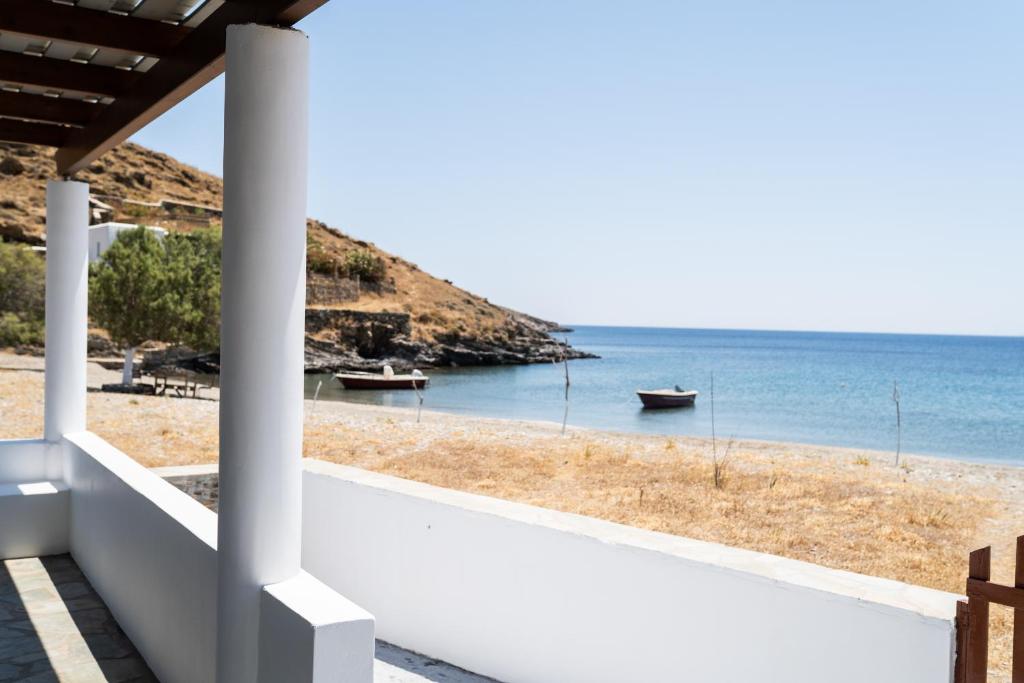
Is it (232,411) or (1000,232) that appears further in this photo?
(1000,232)

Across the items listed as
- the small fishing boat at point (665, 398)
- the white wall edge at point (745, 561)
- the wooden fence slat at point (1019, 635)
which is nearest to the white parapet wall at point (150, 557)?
the white wall edge at point (745, 561)

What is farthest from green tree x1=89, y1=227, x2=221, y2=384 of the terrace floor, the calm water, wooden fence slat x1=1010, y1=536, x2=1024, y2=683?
wooden fence slat x1=1010, y1=536, x2=1024, y2=683

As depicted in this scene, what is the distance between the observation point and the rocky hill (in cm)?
4388

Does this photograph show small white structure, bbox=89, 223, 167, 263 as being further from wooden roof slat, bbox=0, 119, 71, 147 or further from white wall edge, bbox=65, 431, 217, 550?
white wall edge, bbox=65, 431, 217, 550

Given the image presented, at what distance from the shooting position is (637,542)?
325 centimetres

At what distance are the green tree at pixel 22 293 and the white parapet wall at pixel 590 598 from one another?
24684 millimetres

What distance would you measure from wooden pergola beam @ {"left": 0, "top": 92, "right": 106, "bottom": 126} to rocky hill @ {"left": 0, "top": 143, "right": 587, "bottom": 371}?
37.4 metres

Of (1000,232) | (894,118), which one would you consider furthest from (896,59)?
(1000,232)

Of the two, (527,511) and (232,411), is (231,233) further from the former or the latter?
(527,511)

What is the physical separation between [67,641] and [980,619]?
3.40 metres

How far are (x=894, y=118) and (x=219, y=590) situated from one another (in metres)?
66.4

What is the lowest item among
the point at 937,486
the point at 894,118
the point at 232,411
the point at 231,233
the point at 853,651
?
the point at 937,486

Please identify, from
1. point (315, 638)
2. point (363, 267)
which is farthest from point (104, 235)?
point (315, 638)

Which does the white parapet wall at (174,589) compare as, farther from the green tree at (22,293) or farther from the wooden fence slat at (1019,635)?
the green tree at (22,293)
